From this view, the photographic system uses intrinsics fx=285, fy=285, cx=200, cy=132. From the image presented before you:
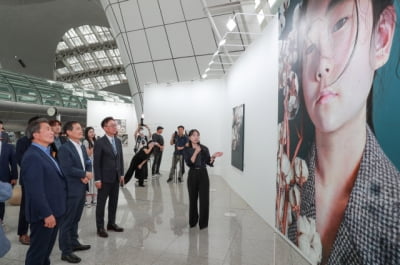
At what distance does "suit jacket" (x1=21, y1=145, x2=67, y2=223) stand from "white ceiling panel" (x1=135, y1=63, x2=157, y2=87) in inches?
504

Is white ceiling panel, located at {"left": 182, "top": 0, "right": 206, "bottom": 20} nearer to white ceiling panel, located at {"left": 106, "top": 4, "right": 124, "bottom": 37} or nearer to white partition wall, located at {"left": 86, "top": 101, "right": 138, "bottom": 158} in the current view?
Result: white ceiling panel, located at {"left": 106, "top": 4, "right": 124, "bottom": 37}

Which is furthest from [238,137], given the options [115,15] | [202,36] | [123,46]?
[115,15]

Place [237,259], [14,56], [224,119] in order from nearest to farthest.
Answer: [237,259] < [224,119] < [14,56]

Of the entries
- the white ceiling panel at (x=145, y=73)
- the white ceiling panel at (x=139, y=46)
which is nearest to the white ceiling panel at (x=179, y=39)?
the white ceiling panel at (x=139, y=46)

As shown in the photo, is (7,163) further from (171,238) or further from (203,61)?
(203,61)

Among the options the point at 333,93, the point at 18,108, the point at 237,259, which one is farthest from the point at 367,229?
the point at 18,108

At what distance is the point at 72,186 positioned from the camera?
4094 millimetres

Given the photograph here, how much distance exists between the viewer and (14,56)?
3494cm

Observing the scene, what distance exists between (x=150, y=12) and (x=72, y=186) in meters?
12.2

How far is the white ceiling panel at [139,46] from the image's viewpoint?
14992 millimetres

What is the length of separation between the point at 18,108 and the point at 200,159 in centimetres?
2017

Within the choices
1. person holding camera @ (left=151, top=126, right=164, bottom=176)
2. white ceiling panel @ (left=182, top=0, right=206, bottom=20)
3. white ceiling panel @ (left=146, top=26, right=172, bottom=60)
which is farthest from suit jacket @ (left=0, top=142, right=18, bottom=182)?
white ceiling panel @ (left=146, top=26, right=172, bottom=60)

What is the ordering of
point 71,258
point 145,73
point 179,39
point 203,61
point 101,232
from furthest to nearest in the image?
point 145,73 → point 179,39 → point 203,61 → point 101,232 → point 71,258

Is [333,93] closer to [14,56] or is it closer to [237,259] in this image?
[237,259]
